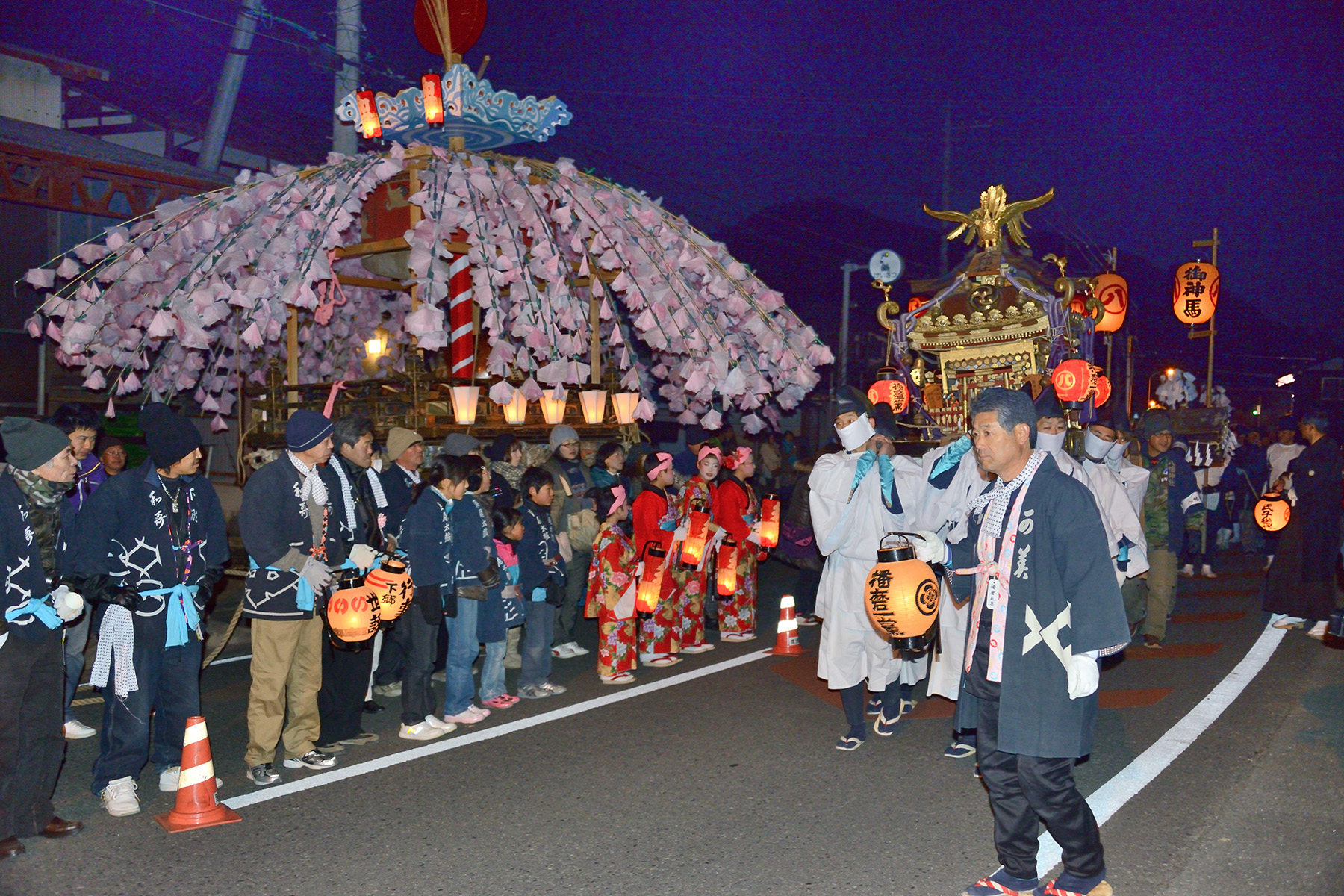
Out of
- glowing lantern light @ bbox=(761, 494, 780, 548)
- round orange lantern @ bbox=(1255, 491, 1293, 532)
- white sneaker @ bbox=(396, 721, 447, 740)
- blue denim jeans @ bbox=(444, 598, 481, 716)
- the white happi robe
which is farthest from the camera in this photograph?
round orange lantern @ bbox=(1255, 491, 1293, 532)

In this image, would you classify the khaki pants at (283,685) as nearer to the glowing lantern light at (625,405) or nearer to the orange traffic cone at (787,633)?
the orange traffic cone at (787,633)

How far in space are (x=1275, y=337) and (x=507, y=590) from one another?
5532 centimetres

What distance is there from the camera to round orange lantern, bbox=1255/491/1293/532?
32.8 ft

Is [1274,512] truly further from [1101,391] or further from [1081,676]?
[1081,676]

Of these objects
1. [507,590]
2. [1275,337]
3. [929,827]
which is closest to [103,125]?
[507,590]

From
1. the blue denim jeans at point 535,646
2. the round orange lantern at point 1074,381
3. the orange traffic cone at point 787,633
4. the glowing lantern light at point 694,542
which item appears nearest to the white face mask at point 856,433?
the glowing lantern light at point 694,542

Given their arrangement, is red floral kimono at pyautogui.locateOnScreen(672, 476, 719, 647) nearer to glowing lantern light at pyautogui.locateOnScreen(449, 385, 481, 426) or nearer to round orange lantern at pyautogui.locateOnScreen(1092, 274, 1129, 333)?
glowing lantern light at pyautogui.locateOnScreen(449, 385, 481, 426)

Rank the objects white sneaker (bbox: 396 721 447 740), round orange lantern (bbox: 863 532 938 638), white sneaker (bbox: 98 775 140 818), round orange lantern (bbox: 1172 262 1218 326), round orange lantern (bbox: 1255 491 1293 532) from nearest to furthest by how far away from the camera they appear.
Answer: round orange lantern (bbox: 863 532 938 638) < white sneaker (bbox: 98 775 140 818) < white sneaker (bbox: 396 721 447 740) < round orange lantern (bbox: 1255 491 1293 532) < round orange lantern (bbox: 1172 262 1218 326)

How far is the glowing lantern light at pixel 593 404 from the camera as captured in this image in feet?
34.5

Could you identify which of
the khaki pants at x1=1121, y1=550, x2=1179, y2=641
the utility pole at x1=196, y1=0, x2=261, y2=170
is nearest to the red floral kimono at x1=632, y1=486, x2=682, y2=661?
the khaki pants at x1=1121, y1=550, x2=1179, y2=641

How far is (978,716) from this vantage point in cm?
414

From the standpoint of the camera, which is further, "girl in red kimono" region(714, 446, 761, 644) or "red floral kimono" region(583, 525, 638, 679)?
"girl in red kimono" region(714, 446, 761, 644)

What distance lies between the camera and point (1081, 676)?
12.5 ft

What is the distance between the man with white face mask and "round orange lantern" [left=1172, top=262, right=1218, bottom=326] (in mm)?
16757
